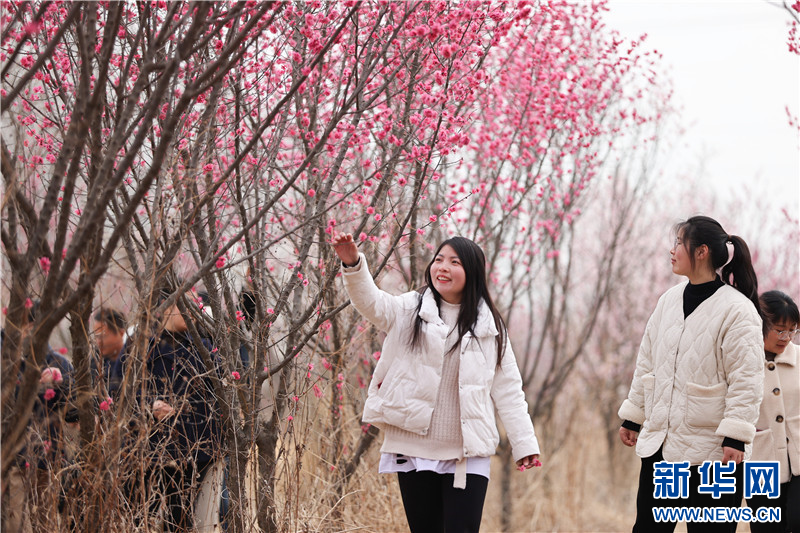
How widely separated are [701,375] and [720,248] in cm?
56

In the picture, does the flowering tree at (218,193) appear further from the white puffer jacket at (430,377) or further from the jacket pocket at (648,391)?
the jacket pocket at (648,391)

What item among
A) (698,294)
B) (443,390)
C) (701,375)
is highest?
(698,294)

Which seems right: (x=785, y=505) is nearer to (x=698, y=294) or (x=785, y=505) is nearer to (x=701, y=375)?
(x=701, y=375)

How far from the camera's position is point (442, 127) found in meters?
4.71

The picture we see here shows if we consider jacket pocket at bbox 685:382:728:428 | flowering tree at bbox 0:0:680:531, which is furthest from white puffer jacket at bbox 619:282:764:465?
flowering tree at bbox 0:0:680:531

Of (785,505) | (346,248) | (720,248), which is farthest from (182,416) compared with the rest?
(785,505)

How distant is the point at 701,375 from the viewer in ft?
11.9

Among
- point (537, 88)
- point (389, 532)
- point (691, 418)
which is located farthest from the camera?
point (537, 88)

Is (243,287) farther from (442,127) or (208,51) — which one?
(442,127)

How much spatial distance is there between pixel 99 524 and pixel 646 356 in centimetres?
245

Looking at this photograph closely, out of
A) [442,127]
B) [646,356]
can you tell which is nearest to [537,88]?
[442,127]

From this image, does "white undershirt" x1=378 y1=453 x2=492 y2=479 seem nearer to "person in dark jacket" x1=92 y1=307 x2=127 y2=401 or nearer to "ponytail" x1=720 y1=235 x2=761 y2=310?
"person in dark jacket" x1=92 y1=307 x2=127 y2=401

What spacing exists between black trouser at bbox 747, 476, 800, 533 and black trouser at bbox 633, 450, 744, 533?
1.61 ft

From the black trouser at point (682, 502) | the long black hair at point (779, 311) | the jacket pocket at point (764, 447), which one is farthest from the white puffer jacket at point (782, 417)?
the black trouser at point (682, 502)
